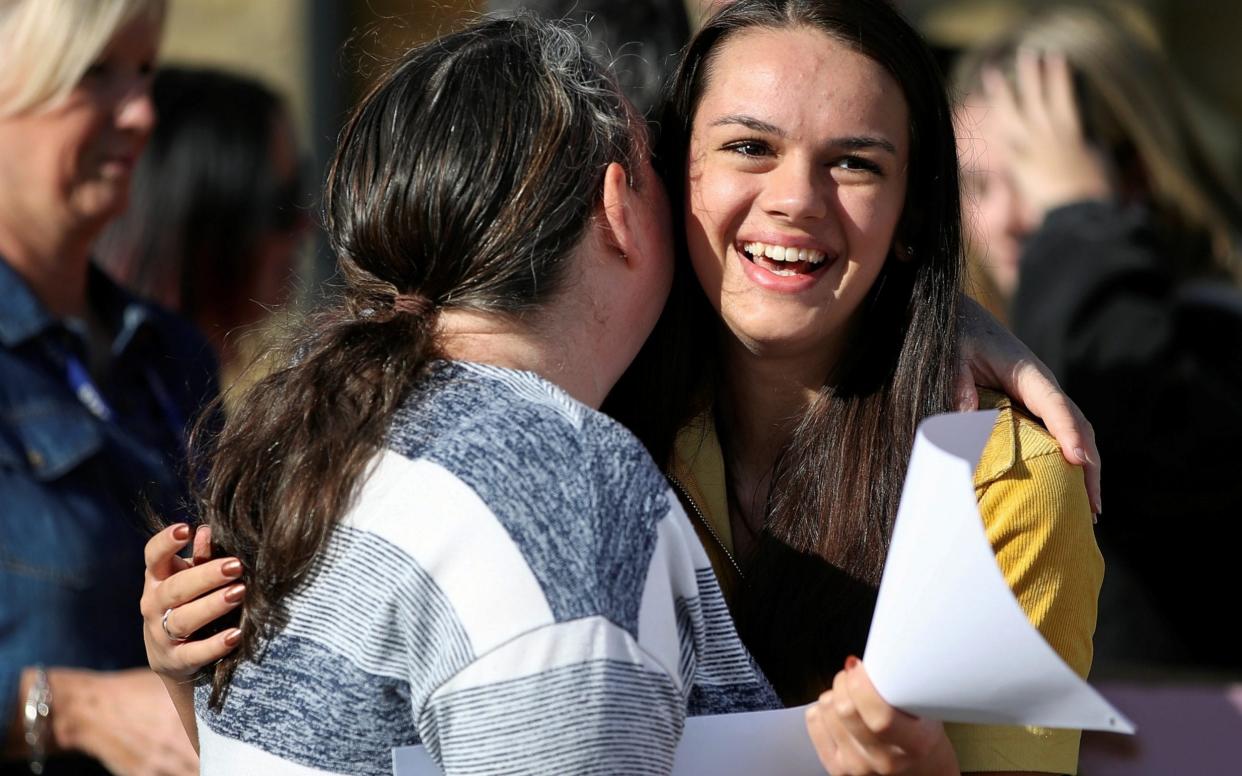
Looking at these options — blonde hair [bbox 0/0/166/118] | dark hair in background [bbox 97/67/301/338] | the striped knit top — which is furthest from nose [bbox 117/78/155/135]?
the striped knit top

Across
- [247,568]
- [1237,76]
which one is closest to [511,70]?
[247,568]

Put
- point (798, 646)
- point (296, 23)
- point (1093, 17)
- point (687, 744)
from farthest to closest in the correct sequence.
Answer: point (296, 23), point (1093, 17), point (798, 646), point (687, 744)

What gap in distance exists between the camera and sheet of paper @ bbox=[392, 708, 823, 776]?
4.83 feet

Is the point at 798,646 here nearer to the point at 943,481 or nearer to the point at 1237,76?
the point at 943,481

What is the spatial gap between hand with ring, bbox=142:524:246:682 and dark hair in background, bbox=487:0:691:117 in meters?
1.19

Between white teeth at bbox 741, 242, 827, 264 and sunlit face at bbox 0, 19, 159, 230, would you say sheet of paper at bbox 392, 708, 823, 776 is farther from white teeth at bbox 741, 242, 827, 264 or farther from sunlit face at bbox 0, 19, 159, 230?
sunlit face at bbox 0, 19, 159, 230

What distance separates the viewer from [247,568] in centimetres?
151

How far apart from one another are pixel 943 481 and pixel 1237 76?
16.1 ft

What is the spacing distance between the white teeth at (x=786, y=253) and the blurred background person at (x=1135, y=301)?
3.55ft

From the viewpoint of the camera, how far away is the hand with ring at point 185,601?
1514 millimetres

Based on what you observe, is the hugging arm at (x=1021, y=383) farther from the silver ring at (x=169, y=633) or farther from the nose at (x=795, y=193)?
the silver ring at (x=169, y=633)


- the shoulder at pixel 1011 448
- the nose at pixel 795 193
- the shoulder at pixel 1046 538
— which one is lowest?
the shoulder at pixel 1046 538

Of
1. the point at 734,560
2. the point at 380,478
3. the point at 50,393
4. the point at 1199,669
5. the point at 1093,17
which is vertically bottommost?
the point at 1199,669

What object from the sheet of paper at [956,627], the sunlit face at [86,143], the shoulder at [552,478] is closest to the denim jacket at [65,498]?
the sunlit face at [86,143]
